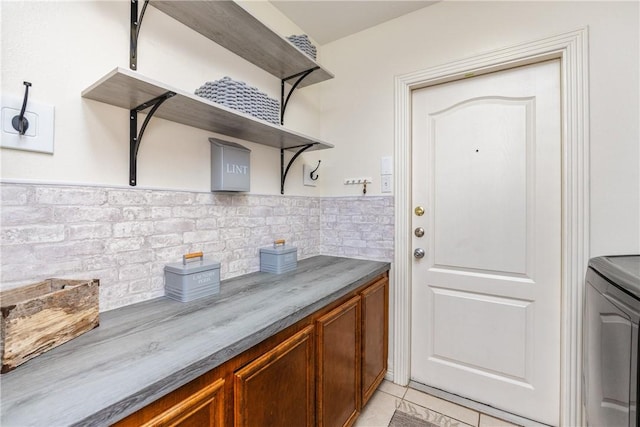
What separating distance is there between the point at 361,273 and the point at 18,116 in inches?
58.6

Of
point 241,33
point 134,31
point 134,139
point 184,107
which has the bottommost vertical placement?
point 134,139

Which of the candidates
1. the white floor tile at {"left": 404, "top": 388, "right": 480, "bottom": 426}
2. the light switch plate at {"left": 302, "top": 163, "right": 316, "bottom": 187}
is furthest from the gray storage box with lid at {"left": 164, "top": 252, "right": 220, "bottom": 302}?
the white floor tile at {"left": 404, "top": 388, "right": 480, "bottom": 426}

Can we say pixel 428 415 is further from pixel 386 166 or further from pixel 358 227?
pixel 386 166

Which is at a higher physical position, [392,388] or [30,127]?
[30,127]

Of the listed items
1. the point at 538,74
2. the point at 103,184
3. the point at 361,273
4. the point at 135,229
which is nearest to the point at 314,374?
the point at 361,273

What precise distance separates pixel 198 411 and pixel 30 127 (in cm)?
96

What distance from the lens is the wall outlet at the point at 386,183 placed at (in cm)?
194

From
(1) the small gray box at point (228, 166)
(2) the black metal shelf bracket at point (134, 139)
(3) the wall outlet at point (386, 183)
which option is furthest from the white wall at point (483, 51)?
(2) the black metal shelf bracket at point (134, 139)

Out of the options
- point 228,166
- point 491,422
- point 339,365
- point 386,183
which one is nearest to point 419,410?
point 491,422

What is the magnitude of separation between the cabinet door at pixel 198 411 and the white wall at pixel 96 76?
798 millimetres

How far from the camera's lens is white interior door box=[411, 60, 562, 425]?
1.58 m

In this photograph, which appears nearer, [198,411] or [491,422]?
[198,411]

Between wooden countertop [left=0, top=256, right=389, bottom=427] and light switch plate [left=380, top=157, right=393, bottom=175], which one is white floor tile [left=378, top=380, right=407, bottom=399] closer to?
wooden countertop [left=0, top=256, right=389, bottom=427]

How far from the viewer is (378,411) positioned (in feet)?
5.55
